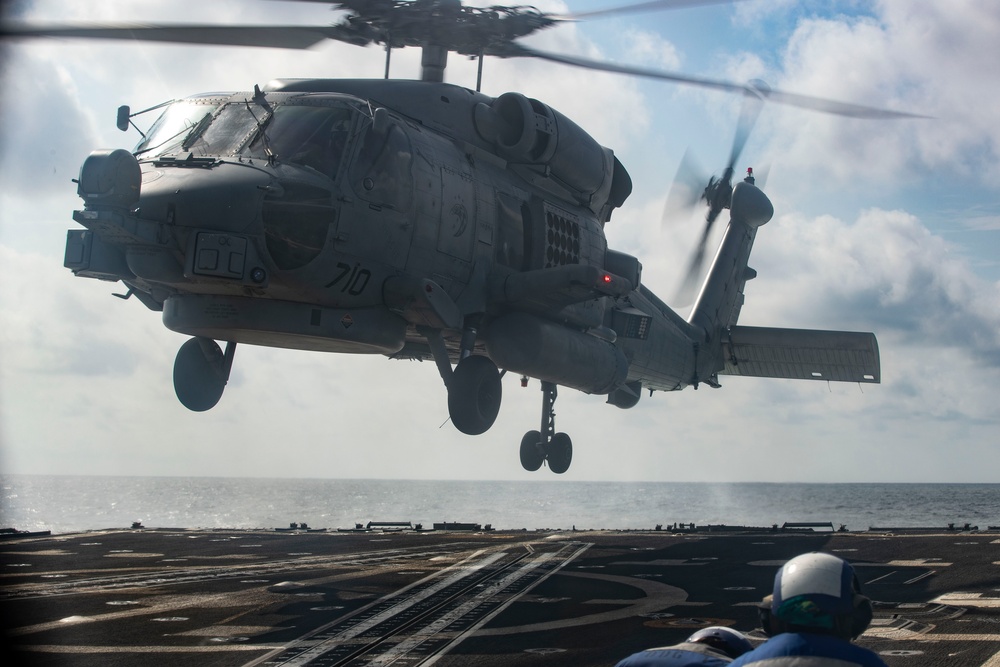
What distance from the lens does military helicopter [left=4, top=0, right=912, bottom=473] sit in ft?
40.3

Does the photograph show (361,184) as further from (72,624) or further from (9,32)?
(72,624)

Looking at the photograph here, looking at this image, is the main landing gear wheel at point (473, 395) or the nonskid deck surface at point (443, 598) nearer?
the nonskid deck surface at point (443, 598)

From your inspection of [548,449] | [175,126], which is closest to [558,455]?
[548,449]

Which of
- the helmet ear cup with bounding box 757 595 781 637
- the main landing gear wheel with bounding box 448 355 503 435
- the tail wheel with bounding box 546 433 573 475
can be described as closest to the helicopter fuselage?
the main landing gear wheel with bounding box 448 355 503 435

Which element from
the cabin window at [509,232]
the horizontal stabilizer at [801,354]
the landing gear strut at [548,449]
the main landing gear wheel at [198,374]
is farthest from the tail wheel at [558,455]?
the main landing gear wheel at [198,374]

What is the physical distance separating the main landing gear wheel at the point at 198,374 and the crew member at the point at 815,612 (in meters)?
12.1

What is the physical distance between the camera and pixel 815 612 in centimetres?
315

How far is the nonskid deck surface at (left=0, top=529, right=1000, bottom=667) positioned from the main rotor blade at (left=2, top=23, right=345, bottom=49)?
6.11 meters

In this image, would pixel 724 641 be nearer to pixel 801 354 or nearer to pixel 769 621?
pixel 769 621

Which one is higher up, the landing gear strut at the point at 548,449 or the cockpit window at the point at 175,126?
the cockpit window at the point at 175,126

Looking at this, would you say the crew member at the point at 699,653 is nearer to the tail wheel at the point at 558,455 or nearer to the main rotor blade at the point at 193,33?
the main rotor blade at the point at 193,33

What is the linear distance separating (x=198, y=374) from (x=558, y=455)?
956 centimetres

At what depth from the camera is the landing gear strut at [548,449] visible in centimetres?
2156

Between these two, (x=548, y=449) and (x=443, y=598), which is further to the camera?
(x=548, y=449)
